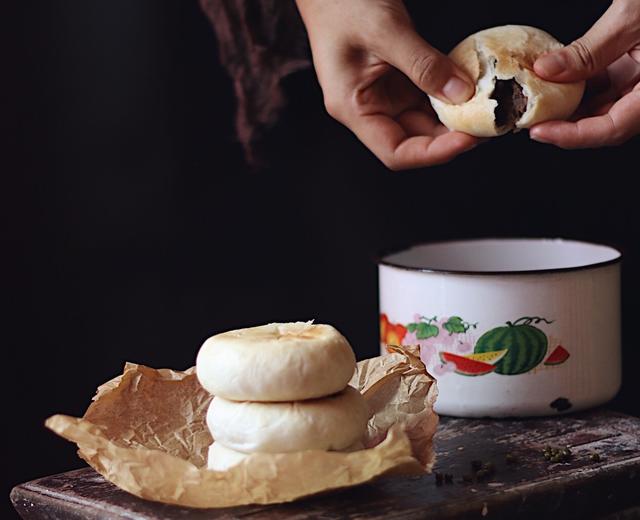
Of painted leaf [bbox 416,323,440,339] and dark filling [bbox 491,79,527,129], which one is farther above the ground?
dark filling [bbox 491,79,527,129]

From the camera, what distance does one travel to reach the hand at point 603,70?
1.19 meters

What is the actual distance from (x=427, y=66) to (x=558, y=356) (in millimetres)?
384

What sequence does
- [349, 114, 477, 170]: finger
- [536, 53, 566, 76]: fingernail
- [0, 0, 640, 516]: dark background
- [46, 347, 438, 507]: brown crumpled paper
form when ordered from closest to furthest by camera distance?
[46, 347, 438, 507]: brown crumpled paper, [536, 53, 566, 76]: fingernail, [349, 114, 477, 170]: finger, [0, 0, 640, 516]: dark background

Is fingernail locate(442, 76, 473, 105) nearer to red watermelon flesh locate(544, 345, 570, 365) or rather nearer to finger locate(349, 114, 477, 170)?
finger locate(349, 114, 477, 170)

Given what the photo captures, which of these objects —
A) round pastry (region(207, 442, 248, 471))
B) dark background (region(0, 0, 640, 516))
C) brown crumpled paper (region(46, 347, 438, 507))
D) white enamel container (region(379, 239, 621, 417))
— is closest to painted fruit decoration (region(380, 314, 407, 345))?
white enamel container (region(379, 239, 621, 417))

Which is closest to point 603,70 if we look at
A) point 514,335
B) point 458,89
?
point 458,89

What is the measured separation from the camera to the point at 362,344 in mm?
1712

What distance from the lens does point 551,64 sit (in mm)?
1179

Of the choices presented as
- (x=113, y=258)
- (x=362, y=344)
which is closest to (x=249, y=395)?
(x=113, y=258)

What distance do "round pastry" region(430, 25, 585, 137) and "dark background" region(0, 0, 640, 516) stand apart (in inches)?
13.6

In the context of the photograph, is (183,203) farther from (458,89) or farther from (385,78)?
(458,89)

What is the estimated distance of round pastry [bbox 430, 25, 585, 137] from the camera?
3.91ft

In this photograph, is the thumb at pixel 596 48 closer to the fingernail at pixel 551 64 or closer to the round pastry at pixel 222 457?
the fingernail at pixel 551 64

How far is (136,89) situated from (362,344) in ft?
1.86
